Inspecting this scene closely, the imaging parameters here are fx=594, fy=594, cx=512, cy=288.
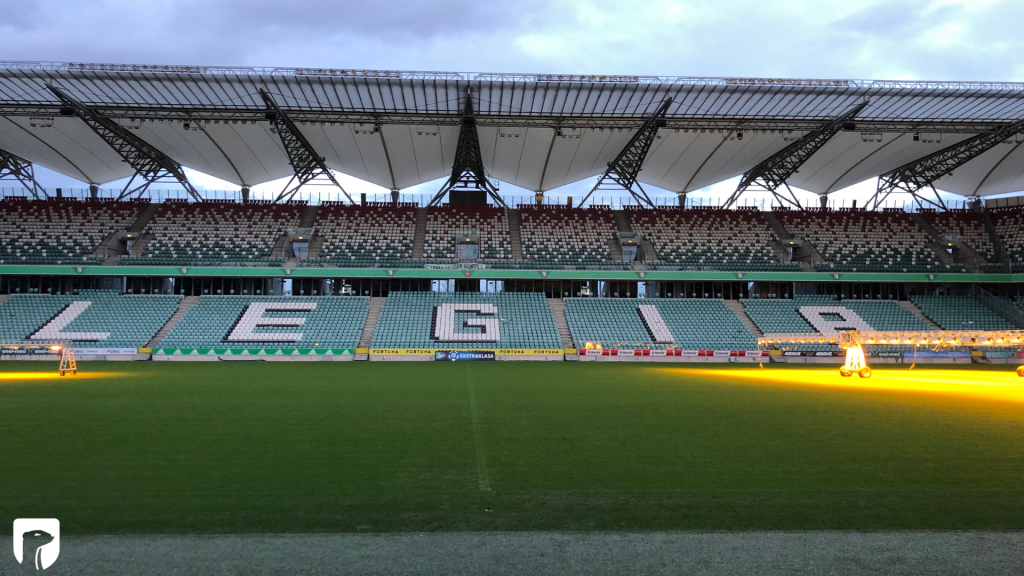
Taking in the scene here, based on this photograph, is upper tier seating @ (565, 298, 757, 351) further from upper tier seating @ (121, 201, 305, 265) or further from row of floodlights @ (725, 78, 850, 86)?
upper tier seating @ (121, 201, 305, 265)

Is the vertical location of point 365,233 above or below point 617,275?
above

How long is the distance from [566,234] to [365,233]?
49.7 ft

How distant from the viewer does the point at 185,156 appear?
41750 millimetres

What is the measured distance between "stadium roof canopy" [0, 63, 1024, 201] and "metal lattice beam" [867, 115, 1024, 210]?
0.59 m

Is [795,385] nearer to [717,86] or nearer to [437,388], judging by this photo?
[437,388]

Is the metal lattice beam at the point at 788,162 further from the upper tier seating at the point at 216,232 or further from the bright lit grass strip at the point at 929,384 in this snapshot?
the upper tier seating at the point at 216,232

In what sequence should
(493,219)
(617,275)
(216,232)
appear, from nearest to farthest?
1. (617,275)
2. (216,232)
3. (493,219)

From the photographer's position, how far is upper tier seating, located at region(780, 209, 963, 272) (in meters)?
42.0

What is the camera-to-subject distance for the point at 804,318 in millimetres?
39312

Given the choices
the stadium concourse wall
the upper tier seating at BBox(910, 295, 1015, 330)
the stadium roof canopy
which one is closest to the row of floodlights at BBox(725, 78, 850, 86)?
the stadium roof canopy

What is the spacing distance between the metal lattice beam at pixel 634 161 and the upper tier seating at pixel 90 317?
31284 millimetres

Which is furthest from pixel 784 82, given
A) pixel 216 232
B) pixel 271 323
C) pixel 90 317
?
pixel 90 317

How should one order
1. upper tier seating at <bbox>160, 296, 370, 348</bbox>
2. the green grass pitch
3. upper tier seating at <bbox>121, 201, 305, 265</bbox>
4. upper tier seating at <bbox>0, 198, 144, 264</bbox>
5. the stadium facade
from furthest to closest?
upper tier seating at <bbox>121, 201, 305, 265</bbox> → upper tier seating at <bbox>0, 198, 144, 264</bbox> → upper tier seating at <bbox>160, 296, 370, 348</bbox> → the stadium facade → the green grass pitch

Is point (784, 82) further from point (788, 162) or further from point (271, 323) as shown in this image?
point (271, 323)
